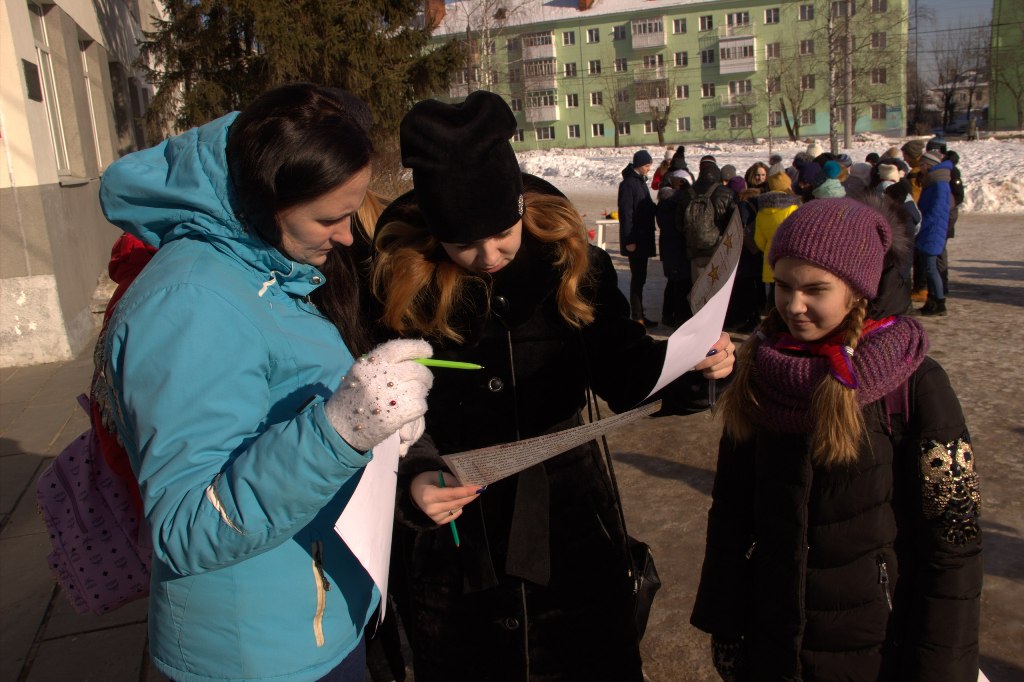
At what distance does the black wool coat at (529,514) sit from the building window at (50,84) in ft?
31.4

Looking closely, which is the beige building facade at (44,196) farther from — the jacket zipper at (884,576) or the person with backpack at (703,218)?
the jacket zipper at (884,576)

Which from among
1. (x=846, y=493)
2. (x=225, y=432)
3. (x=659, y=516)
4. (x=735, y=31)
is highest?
(x=735, y=31)

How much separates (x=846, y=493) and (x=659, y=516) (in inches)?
96.4

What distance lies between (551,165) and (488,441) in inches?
1365

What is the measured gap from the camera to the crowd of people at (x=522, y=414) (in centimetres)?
151

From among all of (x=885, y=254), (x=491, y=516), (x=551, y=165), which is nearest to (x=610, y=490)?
(x=491, y=516)

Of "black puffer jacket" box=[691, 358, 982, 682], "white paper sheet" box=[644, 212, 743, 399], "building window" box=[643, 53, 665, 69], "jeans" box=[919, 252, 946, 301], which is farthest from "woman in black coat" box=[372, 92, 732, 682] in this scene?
"building window" box=[643, 53, 665, 69]

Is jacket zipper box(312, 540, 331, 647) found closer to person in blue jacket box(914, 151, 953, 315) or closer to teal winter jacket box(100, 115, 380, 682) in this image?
teal winter jacket box(100, 115, 380, 682)

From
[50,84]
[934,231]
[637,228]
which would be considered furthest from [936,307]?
[50,84]

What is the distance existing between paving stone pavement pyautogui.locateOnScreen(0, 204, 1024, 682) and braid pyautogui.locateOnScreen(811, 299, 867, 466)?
57.7 inches

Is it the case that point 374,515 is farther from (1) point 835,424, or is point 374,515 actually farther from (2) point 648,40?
(2) point 648,40

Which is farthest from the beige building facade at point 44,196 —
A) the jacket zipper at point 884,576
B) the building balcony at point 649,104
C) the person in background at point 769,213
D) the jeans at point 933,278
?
the building balcony at point 649,104

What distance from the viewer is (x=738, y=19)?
59.8 m

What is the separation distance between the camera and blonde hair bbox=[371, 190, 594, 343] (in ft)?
6.43
